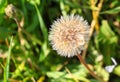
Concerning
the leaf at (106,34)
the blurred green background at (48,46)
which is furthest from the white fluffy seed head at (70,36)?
the leaf at (106,34)

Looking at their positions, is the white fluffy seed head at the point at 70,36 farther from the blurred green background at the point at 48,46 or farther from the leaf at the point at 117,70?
the leaf at the point at 117,70

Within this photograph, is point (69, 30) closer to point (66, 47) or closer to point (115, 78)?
point (66, 47)

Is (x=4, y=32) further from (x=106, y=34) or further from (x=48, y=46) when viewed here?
(x=106, y=34)

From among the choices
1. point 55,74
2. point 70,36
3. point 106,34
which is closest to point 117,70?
point 106,34

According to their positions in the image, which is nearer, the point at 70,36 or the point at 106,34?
the point at 70,36

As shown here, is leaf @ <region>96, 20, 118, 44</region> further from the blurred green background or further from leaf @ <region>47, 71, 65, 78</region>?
leaf @ <region>47, 71, 65, 78</region>

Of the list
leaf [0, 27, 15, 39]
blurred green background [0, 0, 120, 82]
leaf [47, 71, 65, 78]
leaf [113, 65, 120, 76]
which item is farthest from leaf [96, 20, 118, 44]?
leaf [0, 27, 15, 39]

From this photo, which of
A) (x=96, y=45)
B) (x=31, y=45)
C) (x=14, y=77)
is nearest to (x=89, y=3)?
(x=96, y=45)
